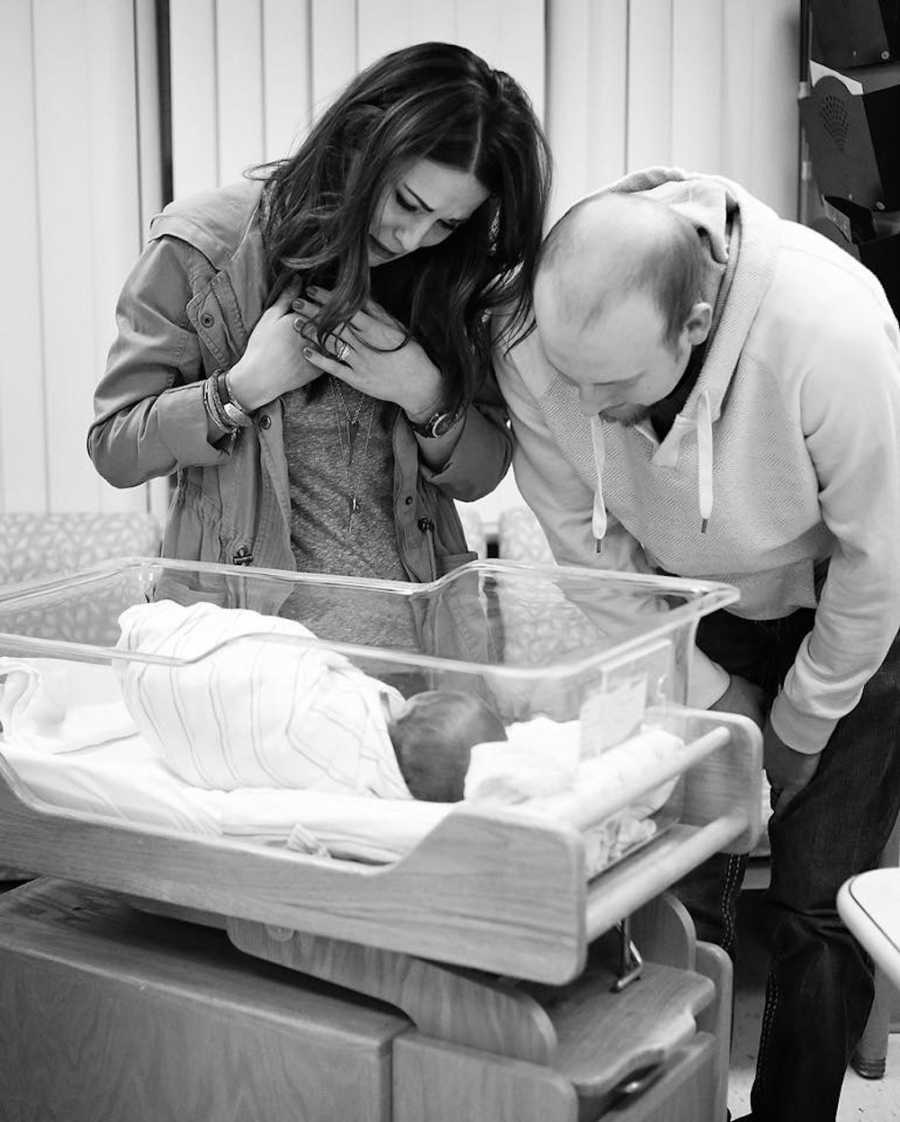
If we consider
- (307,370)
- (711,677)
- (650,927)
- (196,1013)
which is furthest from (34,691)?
(711,677)

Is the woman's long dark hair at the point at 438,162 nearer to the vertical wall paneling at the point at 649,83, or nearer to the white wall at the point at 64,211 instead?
the white wall at the point at 64,211

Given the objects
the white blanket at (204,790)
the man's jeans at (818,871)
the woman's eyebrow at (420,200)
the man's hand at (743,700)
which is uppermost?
the woman's eyebrow at (420,200)

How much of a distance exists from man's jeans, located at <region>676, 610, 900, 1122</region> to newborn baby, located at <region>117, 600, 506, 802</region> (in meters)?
0.77

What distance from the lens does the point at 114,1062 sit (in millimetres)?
1292

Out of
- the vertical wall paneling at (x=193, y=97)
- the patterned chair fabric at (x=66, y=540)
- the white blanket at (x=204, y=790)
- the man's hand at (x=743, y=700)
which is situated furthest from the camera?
the vertical wall paneling at (x=193, y=97)

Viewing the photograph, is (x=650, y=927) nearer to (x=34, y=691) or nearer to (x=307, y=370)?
(x=34, y=691)

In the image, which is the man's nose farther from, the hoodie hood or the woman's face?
the woman's face

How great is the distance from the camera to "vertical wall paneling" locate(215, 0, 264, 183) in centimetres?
302

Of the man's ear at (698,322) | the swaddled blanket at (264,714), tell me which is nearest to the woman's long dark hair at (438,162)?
the man's ear at (698,322)

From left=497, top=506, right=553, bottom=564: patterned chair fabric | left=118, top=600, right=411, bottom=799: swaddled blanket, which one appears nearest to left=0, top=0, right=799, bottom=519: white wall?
left=497, top=506, right=553, bottom=564: patterned chair fabric

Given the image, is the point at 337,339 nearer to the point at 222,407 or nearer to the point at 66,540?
the point at 222,407

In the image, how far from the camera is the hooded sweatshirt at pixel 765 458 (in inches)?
61.6

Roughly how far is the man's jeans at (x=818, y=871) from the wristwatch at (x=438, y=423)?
0.45m

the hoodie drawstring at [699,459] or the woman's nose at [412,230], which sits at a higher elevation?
the woman's nose at [412,230]
